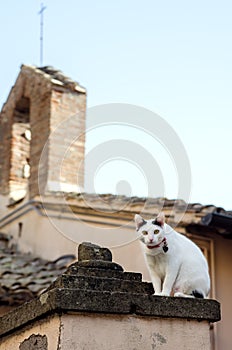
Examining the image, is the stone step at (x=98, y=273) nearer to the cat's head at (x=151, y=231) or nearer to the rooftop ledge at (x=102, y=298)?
the rooftop ledge at (x=102, y=298)

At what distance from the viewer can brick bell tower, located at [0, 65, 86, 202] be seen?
11008 mm

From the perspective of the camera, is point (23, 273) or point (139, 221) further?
point (23, 273)

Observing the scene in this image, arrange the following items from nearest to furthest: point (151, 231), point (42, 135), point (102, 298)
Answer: point (102, 298) < point (151, 231) < point (42, 135)

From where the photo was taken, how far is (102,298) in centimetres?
331

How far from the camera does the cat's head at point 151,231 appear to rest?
12.2 ft

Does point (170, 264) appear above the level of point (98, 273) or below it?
above

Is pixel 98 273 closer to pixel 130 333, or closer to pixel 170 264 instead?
pixel 130 333

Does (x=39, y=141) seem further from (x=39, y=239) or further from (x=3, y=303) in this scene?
(x=3, y=303)

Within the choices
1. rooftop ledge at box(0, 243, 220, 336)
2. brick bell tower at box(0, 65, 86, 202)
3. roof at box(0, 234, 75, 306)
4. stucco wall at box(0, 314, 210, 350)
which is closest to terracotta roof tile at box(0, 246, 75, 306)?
roof at box(0, 234, 75, 306)

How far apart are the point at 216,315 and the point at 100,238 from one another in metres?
5.89

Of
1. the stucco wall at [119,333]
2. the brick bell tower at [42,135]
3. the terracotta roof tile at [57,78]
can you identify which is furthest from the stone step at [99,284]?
the terracotta roof tile at [57,78]

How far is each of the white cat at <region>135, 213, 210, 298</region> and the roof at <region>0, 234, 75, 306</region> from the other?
477 centimetres

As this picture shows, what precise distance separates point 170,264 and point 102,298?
56cm

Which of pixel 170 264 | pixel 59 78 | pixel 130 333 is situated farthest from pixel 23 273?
pixel 130 333
